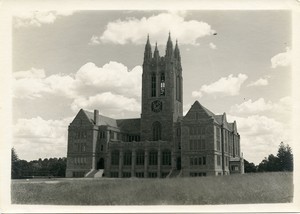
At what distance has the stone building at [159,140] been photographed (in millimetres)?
48969

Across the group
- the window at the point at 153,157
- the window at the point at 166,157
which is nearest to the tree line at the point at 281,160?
the window at the point at 166,157

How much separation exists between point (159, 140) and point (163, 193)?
107 feet

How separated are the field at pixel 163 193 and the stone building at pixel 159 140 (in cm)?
2211

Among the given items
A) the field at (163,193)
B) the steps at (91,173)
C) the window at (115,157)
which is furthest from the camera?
the window at (115,157)

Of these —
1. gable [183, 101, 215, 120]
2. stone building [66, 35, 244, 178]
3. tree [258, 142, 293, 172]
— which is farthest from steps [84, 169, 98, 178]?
tree [258, 142, 293, 172]

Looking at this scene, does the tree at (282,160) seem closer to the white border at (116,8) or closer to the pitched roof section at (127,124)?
the white border at (116,8)

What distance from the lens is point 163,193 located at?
2452cm

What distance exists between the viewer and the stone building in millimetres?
48969

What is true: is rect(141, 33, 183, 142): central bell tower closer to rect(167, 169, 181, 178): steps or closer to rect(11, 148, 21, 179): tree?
rect(167, 169, 181, 178): steps

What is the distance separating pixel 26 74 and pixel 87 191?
8.79 metres

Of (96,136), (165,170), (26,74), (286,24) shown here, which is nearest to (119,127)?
(96,136)

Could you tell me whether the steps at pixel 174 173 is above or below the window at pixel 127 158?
below

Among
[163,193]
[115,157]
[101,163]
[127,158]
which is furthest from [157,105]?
[163,193]

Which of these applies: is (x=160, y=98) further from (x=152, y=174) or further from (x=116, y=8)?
(x=116, y=8)
